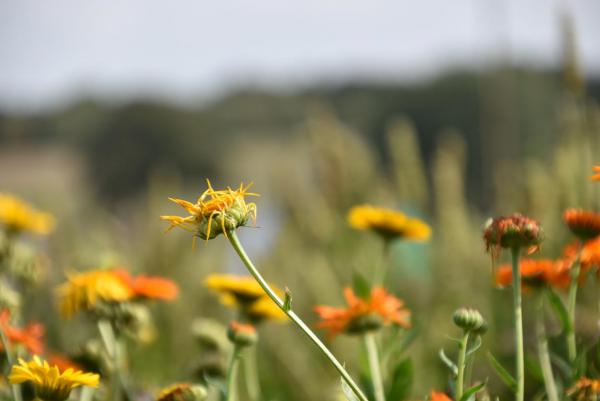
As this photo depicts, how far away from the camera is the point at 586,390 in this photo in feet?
2.88

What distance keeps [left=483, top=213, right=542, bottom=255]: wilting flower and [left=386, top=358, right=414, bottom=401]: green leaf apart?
0.19 meters

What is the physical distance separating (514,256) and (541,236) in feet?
0.14

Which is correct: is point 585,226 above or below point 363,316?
above

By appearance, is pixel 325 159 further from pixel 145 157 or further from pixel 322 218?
pixel 145 157

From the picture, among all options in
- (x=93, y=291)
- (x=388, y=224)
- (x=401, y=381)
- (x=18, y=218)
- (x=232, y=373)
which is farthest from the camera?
(x=18, y=218)

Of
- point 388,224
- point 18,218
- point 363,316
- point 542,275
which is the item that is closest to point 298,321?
point 363,316

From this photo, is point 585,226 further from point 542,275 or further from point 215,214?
point 215,214

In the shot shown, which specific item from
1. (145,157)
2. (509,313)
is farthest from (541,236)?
(145,157)

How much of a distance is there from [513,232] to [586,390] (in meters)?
0.20

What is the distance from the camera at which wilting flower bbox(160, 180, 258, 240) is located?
2.86 feet

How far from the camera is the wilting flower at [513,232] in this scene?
3.08 ft

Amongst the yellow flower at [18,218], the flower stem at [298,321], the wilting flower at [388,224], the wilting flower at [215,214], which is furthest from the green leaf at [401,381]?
the yellow flower at [18,218]

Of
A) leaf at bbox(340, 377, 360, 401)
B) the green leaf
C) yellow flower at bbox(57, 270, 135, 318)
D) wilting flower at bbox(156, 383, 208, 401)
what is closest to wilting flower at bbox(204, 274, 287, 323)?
yellow flower at bbox(57, 270, 135, 318)

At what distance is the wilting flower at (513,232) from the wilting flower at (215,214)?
0.30 m
